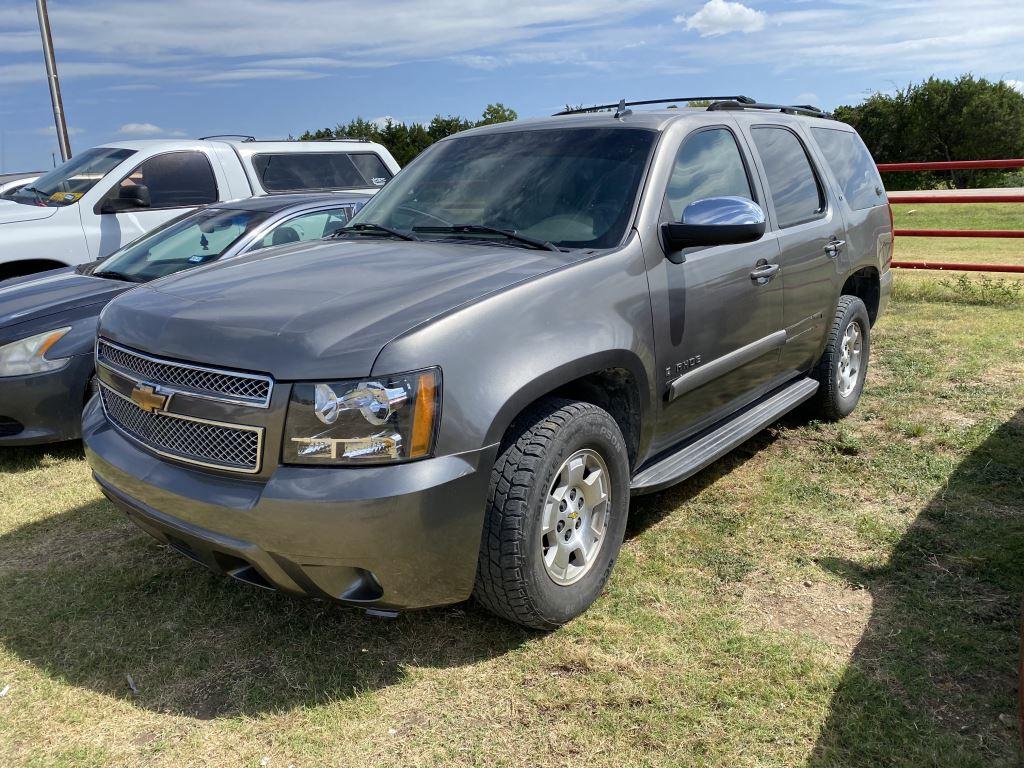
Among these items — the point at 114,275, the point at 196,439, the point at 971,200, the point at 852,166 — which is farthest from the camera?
the point at 971,200

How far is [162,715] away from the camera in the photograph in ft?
9.00

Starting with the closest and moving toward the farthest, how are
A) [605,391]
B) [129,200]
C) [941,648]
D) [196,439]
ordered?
[196,439]
[941,648]
[605,391]
[129,200]

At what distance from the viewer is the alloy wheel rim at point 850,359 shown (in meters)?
5.24

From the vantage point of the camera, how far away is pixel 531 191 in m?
3.62

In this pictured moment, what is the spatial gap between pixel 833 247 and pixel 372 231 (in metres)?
2.58

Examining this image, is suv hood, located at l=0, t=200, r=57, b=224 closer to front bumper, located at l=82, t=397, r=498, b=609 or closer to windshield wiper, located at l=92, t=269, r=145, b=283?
windshield wiper, located at l=92, t=269, r=145, b=283

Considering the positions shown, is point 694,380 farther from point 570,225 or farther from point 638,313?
point 570,225

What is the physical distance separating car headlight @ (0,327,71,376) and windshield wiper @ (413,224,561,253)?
2.41 m

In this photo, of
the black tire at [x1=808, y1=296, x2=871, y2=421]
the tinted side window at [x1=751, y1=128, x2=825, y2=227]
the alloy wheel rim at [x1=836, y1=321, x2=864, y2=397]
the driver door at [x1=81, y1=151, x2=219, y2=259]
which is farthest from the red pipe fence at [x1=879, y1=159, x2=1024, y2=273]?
the driver door at [x1=81, y1=151, x2=219, y2=259]

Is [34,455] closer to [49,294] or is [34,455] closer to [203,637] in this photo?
[49,294]

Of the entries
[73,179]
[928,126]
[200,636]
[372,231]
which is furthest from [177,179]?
[928,126]

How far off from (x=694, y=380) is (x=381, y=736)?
1.89 m

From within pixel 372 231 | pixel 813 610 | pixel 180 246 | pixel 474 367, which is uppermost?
pixel 372 231

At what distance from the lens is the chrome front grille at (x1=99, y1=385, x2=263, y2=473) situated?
2572 millimetres
